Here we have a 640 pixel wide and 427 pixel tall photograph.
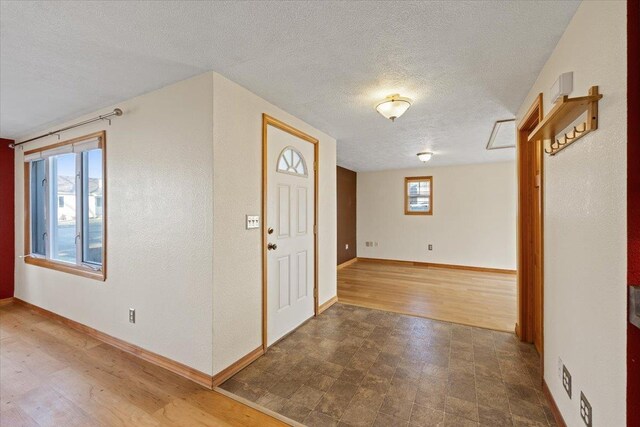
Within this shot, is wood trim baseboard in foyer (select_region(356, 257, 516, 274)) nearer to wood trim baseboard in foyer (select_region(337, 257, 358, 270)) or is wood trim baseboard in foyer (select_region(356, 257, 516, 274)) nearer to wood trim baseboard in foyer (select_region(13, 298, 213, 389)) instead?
wood trim baseboard in foyer (select_region(337, 257, 358, 270))

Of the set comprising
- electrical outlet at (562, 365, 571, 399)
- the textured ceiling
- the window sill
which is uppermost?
the textured ceiling

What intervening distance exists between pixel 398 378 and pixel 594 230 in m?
1.63

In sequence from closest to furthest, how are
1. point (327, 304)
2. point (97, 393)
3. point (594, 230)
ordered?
point (594, 230) < point (97, 393) < point (327, 304)

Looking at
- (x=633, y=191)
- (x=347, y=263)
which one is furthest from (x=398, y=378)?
(x=347, y=263)

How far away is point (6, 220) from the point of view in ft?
12.1

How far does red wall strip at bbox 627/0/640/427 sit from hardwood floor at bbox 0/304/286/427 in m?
1.70

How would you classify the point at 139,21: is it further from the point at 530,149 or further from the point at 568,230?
the point at 530,149

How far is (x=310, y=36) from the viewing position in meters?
1.57

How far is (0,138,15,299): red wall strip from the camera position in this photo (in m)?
3.69

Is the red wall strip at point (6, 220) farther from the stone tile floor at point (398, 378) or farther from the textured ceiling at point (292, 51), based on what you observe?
the stone tile floor at point (398, 378)

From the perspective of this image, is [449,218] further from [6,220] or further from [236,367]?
[6,220]

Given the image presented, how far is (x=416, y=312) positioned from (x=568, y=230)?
2.30 metres

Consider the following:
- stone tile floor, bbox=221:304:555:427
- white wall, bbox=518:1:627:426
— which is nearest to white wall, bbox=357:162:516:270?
stone tile floor, bbox=221:304:555:427

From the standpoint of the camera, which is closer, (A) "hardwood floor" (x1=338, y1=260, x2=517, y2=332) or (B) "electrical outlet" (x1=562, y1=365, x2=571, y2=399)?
(B) "electrical outlet" (x1=562, y1=365, x2=571, y2=399)
